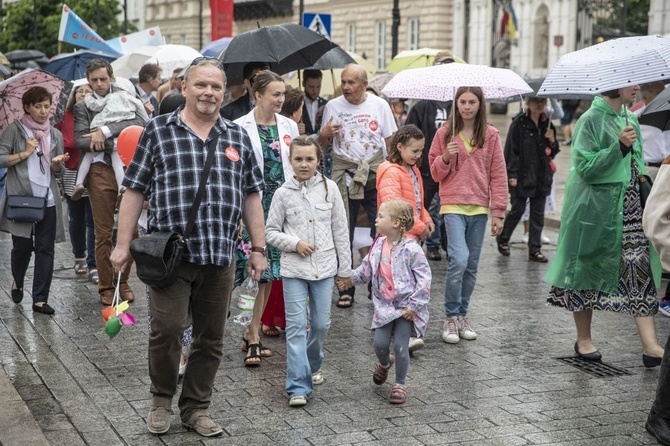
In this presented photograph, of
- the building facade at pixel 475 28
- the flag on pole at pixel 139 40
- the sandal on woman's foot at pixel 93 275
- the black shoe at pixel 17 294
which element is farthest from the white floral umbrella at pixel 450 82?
the building facade at pixel 475 28

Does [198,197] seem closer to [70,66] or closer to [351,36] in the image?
[70,66]

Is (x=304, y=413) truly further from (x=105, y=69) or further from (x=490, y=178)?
(x=105, y=69)

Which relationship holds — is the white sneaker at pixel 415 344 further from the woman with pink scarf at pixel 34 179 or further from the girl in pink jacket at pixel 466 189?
the woman with pink scarf at pixel 34 179

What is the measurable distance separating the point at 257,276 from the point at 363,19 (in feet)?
156

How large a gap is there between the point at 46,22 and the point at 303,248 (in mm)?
35484

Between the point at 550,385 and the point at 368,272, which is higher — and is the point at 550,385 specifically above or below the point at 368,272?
below

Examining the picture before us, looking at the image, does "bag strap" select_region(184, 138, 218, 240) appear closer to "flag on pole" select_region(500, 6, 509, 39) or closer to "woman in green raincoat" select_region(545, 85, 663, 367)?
"woman in green raincoat" select_region(545, 85, 663, 367)

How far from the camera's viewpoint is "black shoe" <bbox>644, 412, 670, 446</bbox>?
579 centimetres

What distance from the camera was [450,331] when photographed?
8.21m

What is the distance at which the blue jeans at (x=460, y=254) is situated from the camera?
820 cm

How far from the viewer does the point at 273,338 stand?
825 cm

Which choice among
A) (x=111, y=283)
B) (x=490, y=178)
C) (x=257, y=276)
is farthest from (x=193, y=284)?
(x=111, y=283)

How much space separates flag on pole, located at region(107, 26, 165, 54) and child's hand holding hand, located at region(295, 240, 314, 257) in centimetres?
1789

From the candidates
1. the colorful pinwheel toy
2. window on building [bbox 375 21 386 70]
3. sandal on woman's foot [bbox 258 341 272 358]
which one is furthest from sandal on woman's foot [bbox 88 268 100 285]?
window on building [bbox 375 21 386 70]
